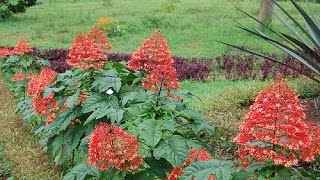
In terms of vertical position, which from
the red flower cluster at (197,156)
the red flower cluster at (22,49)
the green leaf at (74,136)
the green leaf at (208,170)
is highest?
the green leaf at (208,170)

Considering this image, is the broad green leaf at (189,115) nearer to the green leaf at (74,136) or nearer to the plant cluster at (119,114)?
the plant cluster at (119,114)

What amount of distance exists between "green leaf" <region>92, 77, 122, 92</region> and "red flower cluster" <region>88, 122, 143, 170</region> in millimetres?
712

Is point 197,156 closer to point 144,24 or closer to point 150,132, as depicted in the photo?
point 150,132

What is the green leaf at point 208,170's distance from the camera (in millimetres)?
2311

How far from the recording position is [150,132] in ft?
8.91

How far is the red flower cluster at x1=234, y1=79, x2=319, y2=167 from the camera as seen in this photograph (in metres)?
2.24

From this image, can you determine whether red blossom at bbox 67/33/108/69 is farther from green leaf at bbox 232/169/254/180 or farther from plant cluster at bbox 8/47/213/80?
plant cluster at bbox 8/47/213/80

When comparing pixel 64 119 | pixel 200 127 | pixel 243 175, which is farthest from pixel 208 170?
pixel 64 119

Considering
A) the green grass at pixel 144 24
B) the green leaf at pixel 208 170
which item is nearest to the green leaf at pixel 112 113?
the green leaf at pixel 208 170

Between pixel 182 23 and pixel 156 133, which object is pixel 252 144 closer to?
pixel 156 133

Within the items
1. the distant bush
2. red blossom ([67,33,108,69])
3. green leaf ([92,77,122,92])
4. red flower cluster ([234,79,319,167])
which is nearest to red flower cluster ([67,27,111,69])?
red blossom ([67,33,108,69])

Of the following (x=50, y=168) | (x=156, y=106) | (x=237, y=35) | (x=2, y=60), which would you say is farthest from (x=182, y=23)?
(x=156, y=106)

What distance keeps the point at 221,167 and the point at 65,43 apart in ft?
38.1

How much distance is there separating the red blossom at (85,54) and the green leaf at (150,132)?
98 centimetres
